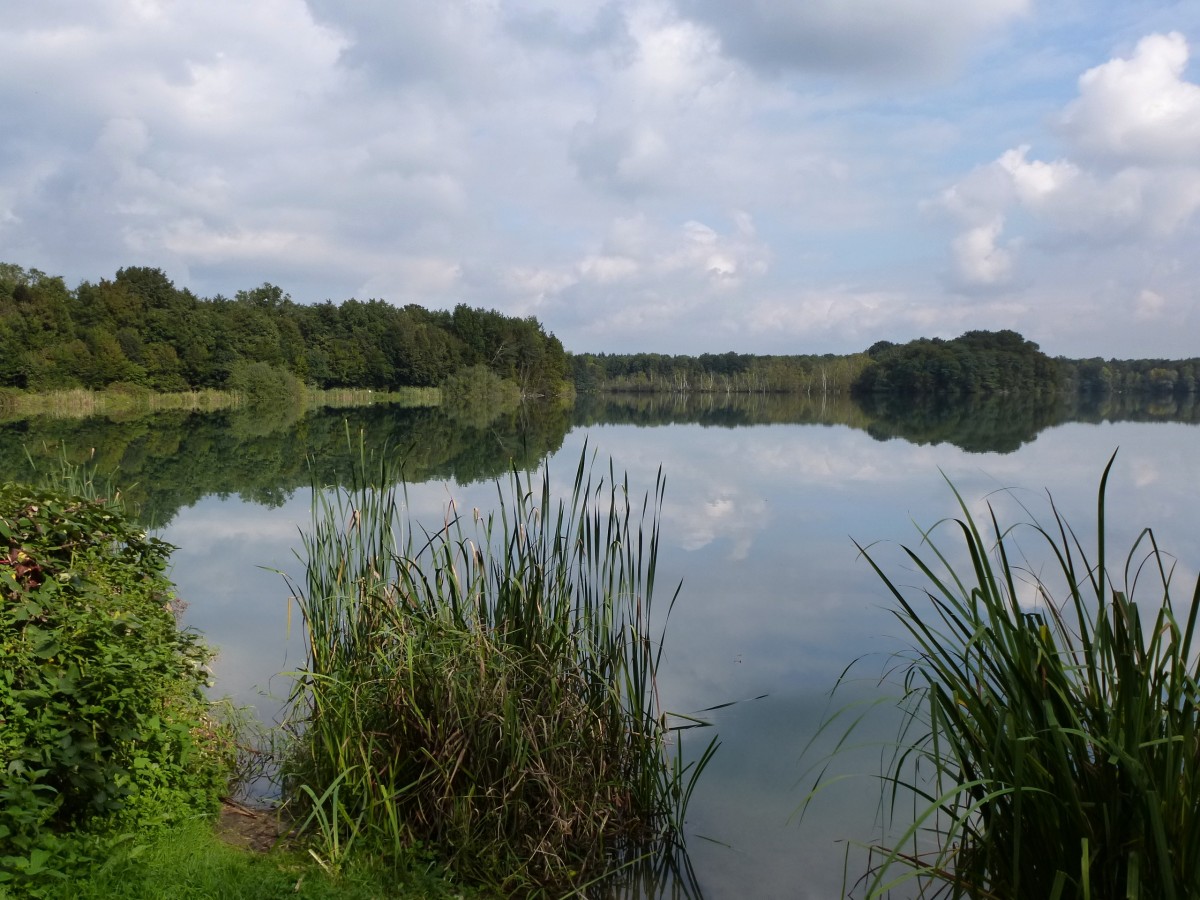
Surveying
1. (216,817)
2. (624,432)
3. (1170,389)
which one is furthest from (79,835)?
(1170,389)

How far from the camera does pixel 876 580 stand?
958cm

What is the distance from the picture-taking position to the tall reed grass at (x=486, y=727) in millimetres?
3621

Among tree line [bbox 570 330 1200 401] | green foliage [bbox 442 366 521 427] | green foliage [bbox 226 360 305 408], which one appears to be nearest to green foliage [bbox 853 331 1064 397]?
tree line [bbox 570 330 1200 401]

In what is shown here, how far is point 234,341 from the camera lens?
58844 millimetres

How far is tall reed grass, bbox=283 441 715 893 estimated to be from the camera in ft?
11.9

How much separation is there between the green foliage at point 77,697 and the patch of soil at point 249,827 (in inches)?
4.7

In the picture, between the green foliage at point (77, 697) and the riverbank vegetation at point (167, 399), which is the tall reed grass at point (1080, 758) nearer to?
the green foliage at point (77, 697)

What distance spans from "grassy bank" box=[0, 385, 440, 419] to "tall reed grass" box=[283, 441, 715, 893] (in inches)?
1500

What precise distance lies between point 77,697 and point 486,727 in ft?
4.95

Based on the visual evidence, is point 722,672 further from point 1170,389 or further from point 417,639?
point 1170,389

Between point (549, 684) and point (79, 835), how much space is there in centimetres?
183

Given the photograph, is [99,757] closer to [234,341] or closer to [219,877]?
[219,877]

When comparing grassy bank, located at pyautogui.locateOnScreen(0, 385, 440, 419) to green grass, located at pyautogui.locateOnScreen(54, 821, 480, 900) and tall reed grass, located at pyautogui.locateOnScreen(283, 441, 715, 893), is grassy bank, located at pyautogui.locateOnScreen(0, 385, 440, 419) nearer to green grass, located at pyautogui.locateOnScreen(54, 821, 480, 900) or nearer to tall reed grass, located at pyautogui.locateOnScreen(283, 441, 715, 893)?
tall reed grass, located at pyautogui.locateOnScreen(283, 441, 715, 893)

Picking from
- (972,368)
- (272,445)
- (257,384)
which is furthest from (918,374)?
(272,445)
